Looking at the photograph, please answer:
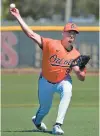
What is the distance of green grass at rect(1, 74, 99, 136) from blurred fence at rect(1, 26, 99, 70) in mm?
Answer: 7267

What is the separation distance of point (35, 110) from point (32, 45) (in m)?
17.5

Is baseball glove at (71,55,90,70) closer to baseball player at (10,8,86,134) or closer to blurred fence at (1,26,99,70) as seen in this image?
baseball player at (10,8,86,134)

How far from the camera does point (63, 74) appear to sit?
1040 cm

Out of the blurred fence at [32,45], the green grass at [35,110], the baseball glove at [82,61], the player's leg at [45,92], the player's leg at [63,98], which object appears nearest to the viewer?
the baseball glove at [82,61]

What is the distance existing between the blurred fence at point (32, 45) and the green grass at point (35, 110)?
7267 millimetres

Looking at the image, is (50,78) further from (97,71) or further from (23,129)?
(97,71)

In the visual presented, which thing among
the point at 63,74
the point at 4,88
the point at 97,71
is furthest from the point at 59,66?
the point at 97,71

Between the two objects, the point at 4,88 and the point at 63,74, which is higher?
the point at 63,74

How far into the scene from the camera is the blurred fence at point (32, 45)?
31.9 m

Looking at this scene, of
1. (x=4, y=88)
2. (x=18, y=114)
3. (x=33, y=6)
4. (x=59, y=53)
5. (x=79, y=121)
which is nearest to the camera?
(x=59, y=53)

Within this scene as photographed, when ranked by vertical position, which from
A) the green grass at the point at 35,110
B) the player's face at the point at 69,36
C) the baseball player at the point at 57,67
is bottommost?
the green grass at the point at 35,110

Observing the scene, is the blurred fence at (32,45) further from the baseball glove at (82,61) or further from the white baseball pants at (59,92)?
the baseball glove at (82,61)

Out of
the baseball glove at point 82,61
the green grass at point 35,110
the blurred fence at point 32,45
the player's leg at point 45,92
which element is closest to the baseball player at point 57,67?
the player's leg at point 45,92

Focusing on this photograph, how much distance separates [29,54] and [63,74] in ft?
71.6
